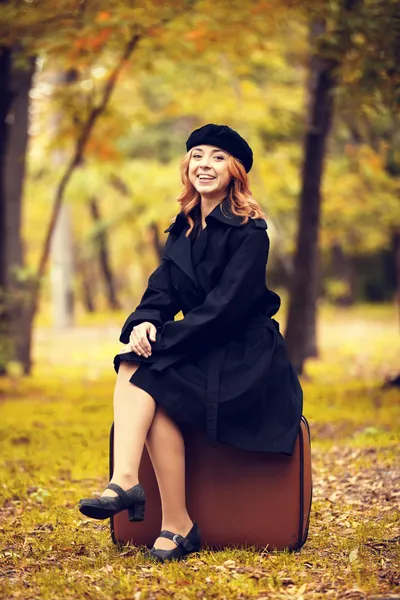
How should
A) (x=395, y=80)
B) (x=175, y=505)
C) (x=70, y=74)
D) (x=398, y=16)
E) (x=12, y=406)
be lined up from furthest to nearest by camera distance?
(x=70, y=74) → (x=12, y=406) → (x=395, y=80) → (x=398, y=16) → (x=175, y=505)

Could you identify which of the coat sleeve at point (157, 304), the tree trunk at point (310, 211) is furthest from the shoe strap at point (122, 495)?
the tree trunk at point (310, 211)

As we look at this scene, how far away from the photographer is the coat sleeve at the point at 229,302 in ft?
12.6

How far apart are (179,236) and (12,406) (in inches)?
199

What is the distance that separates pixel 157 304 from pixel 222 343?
0.40 metres

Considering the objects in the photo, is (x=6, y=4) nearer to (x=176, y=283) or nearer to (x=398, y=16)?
(x=398, y=16)

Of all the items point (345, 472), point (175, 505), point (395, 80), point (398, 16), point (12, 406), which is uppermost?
point (398, 16)

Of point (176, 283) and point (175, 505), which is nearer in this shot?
point (175, 505)

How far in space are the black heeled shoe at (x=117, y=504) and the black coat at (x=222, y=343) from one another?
375 millimetres

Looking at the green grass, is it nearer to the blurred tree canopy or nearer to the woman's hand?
the woman's hand

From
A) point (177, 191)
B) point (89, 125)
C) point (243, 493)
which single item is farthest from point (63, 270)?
point (243, 493)

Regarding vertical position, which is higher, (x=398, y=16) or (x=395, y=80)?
(x=398, y=16)

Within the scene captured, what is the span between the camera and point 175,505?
3.81 metres

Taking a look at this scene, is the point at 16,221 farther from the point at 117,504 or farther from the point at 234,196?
the point at 117,504

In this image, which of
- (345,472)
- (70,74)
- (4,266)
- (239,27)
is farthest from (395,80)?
(70,74)
